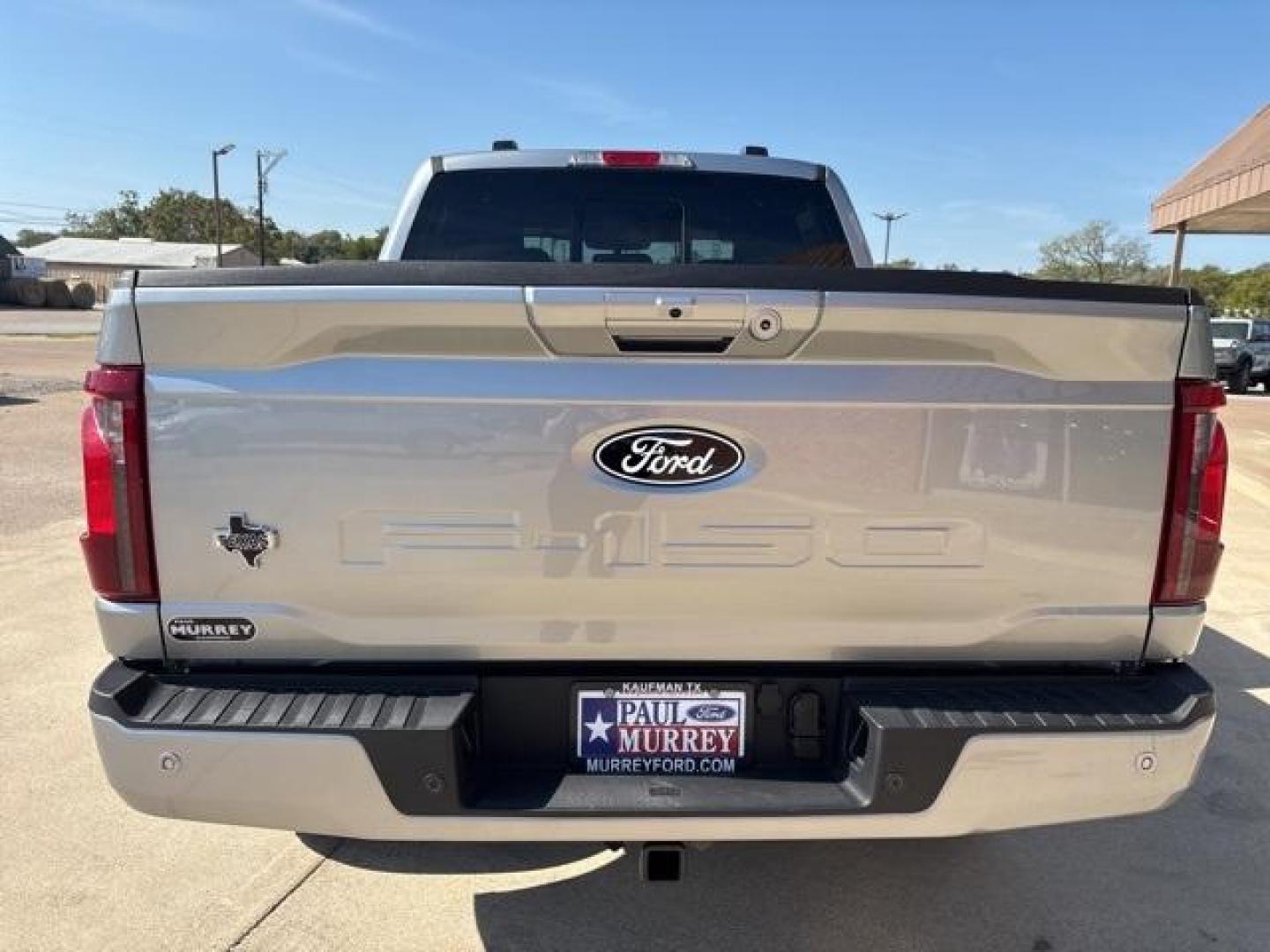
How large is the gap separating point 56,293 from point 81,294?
52.0 inches

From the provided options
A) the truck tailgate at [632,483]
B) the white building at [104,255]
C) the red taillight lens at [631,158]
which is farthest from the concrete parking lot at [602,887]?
the white building at [104,255]

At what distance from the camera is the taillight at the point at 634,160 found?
3783 millimetres

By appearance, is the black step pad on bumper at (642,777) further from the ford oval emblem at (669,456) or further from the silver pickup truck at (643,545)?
the ford oval emblem at (669,456)

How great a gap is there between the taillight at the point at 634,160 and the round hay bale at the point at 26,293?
2443 inches

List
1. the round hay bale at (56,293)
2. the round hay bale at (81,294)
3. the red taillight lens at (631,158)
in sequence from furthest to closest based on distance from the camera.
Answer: the round hay bale at (81,294), the round hay bale at (56,293), the red taillight lens at (631,158)

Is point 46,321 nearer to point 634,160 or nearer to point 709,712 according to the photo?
point 634,160

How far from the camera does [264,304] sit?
77.4 inches

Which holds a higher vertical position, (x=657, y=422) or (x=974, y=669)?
(x=657, y=422)

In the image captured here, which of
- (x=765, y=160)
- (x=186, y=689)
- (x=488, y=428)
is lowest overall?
(x=186, y=689)

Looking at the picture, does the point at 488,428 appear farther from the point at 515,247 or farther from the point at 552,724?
the point at 515,247

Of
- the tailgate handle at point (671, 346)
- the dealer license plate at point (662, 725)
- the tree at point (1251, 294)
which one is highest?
the tree at point (1251, 294)

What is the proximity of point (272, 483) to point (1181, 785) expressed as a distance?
6.73 ft

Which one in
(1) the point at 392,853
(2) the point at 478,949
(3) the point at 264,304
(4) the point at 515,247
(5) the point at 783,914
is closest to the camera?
(3) the point at 264,304

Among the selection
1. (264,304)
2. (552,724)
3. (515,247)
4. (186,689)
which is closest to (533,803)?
(552,724)
